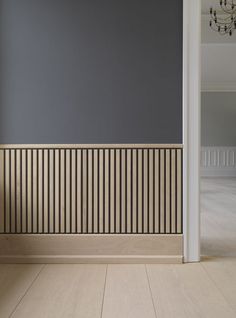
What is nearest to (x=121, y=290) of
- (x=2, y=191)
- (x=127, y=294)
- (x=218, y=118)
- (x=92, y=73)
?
(x=127, y=294)

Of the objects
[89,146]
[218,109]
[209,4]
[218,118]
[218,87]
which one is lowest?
[89,146]

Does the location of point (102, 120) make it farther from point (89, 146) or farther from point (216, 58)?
point (216, 58)

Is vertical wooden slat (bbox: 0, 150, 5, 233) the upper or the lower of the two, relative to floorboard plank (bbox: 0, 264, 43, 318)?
upper

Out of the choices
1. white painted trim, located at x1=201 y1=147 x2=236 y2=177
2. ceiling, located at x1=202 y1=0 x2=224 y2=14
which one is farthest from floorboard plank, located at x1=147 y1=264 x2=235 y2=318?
white painted trim, located at x1=201 y1=147 x2=236 y2=177

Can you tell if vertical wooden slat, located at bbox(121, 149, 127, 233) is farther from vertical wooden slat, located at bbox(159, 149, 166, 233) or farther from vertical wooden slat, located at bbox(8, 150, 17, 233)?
vertical wooden slat, located at bbox(8, 150, 17, 233)

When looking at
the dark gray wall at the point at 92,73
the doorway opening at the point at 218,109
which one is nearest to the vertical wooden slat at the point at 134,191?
the dark gray wall at the point at 92,73

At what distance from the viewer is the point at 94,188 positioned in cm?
212

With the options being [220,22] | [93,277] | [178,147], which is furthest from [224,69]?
[93,277]

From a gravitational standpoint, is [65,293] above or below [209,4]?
below

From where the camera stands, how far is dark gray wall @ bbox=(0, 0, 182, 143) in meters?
2.11

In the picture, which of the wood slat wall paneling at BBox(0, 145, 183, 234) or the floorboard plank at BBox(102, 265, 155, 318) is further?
the wood slat wall paneling at BBox(0, 145, 183, 234)

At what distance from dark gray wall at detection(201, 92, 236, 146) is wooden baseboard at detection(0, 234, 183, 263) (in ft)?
24.7

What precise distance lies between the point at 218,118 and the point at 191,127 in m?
7.55

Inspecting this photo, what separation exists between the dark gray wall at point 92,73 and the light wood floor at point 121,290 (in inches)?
26.8
